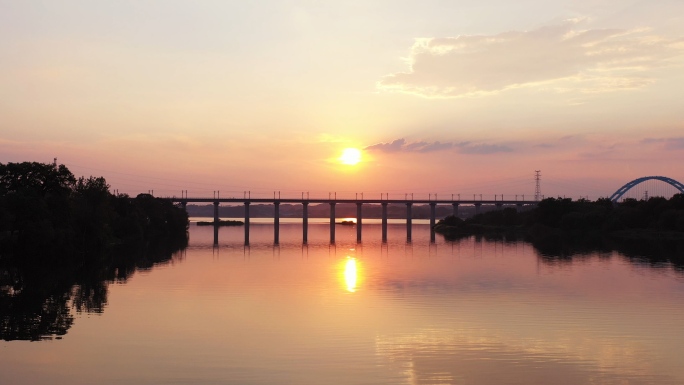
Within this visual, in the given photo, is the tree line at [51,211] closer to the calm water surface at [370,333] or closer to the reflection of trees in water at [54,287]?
the reflection of trees in water at [54,287]

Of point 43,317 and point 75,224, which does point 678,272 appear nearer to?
point 43,317

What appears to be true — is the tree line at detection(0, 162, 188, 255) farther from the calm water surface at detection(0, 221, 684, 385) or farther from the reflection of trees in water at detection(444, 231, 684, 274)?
the reflection of trees in water at detection(444, 231, 684, 274)

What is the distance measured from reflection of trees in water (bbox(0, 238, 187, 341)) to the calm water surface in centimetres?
147

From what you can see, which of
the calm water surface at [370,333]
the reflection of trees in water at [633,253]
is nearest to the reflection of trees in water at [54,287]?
the calm water surface at [370,333]

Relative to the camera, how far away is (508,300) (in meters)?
43.0

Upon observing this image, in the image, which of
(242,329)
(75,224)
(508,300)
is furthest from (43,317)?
(75,224)

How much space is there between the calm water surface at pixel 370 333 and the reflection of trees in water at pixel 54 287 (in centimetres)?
147

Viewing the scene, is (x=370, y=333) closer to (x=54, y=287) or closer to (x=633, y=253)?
(x=54, y=287)

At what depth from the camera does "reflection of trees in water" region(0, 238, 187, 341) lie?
33312mm

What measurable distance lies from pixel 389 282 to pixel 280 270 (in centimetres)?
1506

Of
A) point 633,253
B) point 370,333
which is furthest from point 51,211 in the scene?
point 633,253

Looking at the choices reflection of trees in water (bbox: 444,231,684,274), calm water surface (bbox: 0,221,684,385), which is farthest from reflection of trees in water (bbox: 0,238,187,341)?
reflection of trees in water (bbox: 444,231,684,274)

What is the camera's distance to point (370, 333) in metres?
31.4

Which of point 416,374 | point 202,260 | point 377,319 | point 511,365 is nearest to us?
point 416,374
